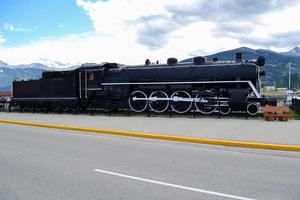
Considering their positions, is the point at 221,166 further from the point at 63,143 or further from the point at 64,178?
the point at 63,143

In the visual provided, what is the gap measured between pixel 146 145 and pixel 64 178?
4261 millimetres

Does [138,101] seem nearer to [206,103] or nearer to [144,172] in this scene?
[206,103]

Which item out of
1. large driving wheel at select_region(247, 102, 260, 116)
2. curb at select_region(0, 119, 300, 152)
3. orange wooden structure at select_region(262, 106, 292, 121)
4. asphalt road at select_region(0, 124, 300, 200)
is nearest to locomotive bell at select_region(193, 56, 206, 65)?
large driving wheel at select_region(247, 102, 260, 116)

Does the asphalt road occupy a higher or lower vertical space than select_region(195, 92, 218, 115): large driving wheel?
lower

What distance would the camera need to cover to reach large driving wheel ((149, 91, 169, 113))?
1989 cm

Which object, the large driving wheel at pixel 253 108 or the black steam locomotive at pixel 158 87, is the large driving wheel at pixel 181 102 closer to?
the black steam locomotive at pixel 158 87

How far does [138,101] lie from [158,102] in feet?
4.47

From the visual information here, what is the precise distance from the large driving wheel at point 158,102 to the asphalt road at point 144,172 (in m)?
8.86

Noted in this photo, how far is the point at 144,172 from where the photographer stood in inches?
283

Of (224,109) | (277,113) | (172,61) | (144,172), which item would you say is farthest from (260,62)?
(144,172)

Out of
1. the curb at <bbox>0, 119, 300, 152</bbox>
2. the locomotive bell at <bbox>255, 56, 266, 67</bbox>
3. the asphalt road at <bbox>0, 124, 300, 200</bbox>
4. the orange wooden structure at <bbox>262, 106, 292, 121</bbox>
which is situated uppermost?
the locomotive bell at <bbox>255, 56, 266, 67</bbox>

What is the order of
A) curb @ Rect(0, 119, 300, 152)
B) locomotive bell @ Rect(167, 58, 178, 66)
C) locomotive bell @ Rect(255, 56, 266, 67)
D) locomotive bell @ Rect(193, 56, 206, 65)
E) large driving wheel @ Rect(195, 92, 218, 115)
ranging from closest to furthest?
curb @ Rect(0, 119, 300, 152) → locomotive bell @ Rect(255, 56, 266, 67) → large driving wheel @ Rect(195, 92, 218, 115) → locomotive bell @ Rect(193, 56, 206, 65) → locomotive bell @ Rect(167, 58, 178, 66)

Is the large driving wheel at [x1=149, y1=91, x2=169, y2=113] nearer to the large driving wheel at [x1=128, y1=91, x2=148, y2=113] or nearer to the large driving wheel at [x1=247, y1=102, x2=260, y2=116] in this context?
the large driving wheel at [x1=128, y1=91, x2=148, y2=113]

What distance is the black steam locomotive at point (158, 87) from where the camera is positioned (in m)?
17.7
